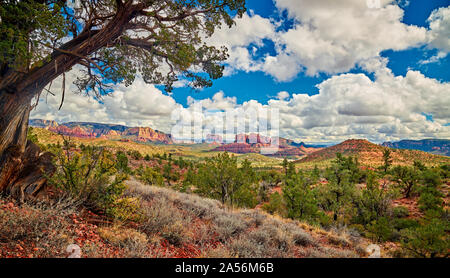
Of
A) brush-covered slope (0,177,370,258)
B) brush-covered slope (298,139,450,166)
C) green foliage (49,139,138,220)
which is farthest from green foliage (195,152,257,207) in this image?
brush-covered slope (298,139,450,166)

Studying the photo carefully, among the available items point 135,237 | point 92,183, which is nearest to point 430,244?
point 135,237

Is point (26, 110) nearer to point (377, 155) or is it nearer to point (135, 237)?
point (135, 237)

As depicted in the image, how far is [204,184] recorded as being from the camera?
54.7 feet

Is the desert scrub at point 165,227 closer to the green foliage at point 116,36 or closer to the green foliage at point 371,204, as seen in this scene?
the green foliage at point 116,36

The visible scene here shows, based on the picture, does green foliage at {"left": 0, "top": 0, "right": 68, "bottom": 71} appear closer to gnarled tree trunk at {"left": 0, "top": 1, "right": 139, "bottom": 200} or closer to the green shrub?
gnarled tree trunk at {"left": 0, "top": 1, "right": 139, "bottom": 200}

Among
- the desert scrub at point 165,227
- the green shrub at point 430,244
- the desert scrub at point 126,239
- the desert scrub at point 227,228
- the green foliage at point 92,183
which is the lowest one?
the green shrub at point 430,244

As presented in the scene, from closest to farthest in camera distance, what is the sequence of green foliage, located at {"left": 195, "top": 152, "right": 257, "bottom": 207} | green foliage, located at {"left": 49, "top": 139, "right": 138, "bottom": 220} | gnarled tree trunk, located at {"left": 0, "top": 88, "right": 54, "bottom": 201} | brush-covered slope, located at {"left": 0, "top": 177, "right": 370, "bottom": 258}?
brush-covered slope, located at {"left": 0, "top": 177, "right": 370, "bottom": 258}, gnarled tree trunk, located at {"left": 0, "top": 88, "right": 54, "bottom": 201}, green foliage, located at {"left": 49, "top": 139, "right": 138, "bottom": 220}, green foliage, located at {"left": 195, "top": 152, "right": 257, "bottom": 207}

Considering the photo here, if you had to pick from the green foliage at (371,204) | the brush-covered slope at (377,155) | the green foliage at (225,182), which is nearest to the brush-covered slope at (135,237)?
the green foliage at (225,182)

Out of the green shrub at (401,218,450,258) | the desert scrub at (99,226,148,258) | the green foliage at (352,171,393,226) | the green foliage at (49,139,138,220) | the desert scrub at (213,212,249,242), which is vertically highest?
the green foliage at (49,139,138,220)

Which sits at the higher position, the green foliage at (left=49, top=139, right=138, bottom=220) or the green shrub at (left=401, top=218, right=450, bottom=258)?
the green foliage at (left=49, top=139, right=138, bottom=220)

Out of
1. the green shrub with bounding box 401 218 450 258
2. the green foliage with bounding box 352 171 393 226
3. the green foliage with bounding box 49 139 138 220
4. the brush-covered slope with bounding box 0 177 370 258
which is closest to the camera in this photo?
the brush-covered slope with bounding box 0 177 370 258
